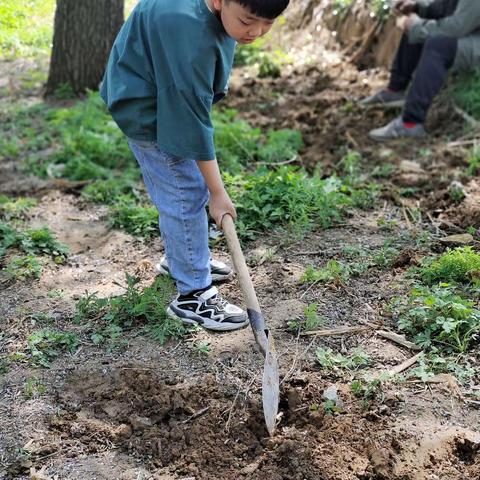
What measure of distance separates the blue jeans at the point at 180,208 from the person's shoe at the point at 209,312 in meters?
0.05

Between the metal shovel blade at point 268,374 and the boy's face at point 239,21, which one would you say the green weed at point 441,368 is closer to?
the metal shovel blade at point 268,374

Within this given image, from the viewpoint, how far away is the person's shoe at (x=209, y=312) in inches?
141

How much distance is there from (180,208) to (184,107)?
609mm

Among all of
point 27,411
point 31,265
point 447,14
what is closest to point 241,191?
point 31,265

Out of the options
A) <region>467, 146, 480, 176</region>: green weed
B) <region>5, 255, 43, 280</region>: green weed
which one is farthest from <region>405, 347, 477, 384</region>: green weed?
<region>467, 146, 480, 176</region>: green weed

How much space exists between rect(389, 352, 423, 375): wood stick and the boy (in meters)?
0.79

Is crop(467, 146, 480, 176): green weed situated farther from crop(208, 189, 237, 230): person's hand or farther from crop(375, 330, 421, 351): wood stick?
crop(208, 189, 237, 230): person's hand

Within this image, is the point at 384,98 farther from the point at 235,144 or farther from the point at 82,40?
the point at 82,40

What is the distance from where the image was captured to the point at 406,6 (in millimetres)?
6426

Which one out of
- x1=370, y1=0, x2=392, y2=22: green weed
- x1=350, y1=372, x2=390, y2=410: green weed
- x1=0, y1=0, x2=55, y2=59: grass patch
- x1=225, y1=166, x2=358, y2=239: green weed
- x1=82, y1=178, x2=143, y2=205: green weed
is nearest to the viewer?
x1=350, y1=372, x2=390, y2=410: green weed

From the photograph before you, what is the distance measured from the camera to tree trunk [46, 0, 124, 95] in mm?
6773

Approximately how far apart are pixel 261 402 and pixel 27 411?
1011 millimetres

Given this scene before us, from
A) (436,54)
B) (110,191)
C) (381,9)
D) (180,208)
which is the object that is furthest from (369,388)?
(381,9)

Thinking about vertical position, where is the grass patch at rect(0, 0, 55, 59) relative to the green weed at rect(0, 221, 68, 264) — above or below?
above
